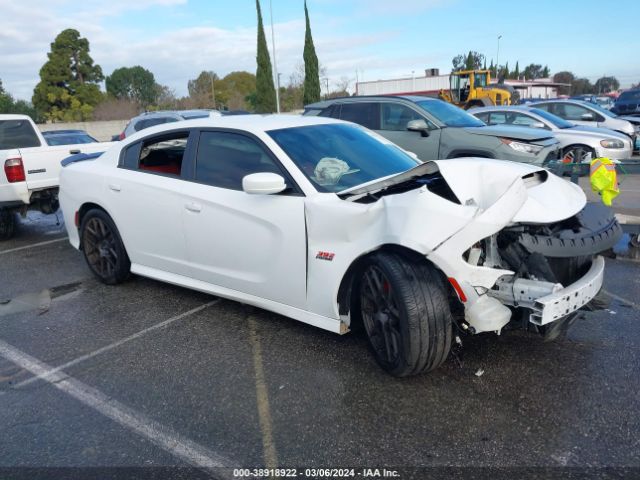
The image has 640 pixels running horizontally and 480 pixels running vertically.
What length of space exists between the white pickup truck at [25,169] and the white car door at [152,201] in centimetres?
321

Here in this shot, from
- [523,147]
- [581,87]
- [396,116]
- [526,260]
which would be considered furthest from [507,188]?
[581,87]

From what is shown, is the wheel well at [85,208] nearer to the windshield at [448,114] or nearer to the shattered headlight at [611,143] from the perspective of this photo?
the windshield at [448,114]

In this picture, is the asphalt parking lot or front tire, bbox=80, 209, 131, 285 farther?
front tire, bbox=80, 209, 131, 285

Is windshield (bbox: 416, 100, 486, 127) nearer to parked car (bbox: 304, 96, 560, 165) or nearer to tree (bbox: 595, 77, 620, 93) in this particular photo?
parked car (bbox: 304, 96, 560, 165)

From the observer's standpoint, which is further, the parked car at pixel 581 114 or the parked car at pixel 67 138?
the parked car at pixel 67 138

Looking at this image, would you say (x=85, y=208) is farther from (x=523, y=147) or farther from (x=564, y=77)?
(x=564, y=77)

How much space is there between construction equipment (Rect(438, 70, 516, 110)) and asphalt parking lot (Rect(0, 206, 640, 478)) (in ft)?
77.4

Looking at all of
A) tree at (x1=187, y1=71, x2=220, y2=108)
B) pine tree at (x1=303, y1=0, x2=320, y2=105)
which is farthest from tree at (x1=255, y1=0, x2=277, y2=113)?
tree at (x1=187, y1=71, x2=220, y2=108)

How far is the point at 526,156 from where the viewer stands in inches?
311

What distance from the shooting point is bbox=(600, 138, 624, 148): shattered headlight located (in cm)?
1073

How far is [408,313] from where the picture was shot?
9.62 ft

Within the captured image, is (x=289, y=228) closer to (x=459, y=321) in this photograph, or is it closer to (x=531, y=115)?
(x=459, y=321)

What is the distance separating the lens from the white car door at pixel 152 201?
446 cm

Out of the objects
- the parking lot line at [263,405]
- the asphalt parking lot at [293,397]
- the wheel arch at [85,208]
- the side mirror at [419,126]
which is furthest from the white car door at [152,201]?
the side mirror at [419,126]
